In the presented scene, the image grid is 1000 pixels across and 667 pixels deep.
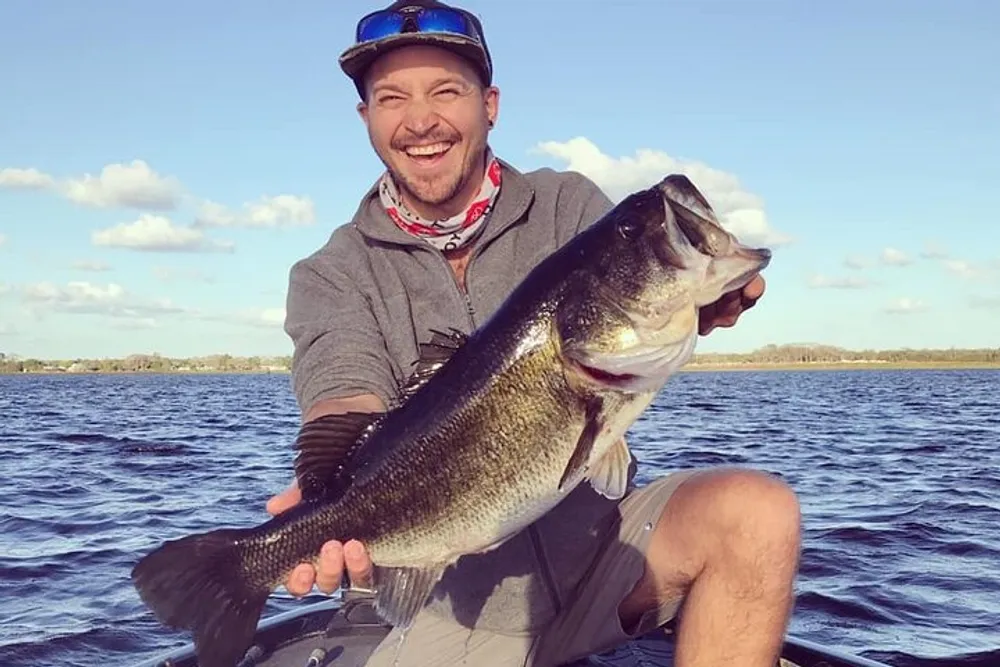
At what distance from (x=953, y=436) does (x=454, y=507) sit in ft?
75.3

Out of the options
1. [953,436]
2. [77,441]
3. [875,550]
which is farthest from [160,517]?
[953,436]

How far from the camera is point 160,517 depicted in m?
13.0

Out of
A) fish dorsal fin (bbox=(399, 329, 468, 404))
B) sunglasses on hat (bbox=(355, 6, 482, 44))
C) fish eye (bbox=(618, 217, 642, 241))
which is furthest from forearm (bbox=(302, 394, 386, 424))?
sunglasses on hat (bbox=(355, 6, 482, 44))

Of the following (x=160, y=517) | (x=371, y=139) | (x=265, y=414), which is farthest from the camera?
(x=265, y=414)

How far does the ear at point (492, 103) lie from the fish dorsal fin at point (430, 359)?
1717mm

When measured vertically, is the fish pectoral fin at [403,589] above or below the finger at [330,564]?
below

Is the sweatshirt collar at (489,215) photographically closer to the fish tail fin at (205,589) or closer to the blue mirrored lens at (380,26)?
the blue mirrored lens at (380,26)

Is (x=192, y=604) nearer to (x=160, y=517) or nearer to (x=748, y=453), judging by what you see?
(x=160, y=517)

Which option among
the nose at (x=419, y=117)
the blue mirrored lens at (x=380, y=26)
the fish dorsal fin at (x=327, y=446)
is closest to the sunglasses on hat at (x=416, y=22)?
the blue mirrored lens at (x=380, y=26)

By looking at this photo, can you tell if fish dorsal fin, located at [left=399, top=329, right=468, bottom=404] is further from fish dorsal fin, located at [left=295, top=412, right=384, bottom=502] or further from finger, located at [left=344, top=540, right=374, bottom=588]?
finger, located at [left=344, top=540, right=374, bottom=588]

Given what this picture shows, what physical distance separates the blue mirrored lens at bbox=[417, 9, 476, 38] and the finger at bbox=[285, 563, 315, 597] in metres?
2.60

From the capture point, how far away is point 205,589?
370cm

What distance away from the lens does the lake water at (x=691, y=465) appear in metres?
7.89

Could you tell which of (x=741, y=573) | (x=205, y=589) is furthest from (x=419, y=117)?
(x=741, y=573)
